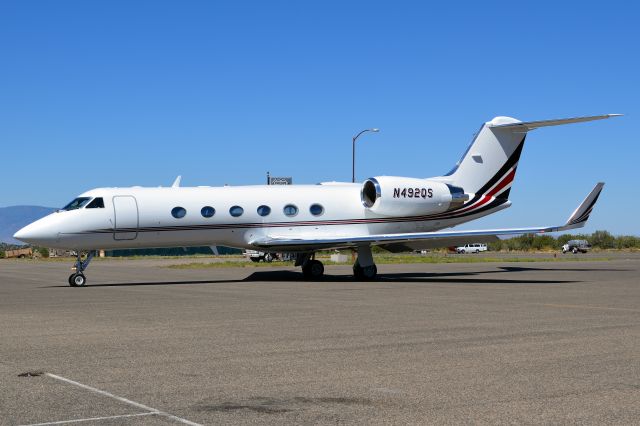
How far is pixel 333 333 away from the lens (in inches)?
441

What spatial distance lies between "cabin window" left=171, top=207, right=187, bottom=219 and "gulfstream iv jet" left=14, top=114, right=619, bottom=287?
3 centimetres

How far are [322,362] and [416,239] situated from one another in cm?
1647

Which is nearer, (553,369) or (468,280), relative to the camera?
(553,369)

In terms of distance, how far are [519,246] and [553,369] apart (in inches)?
3389

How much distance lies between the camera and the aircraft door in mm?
24234

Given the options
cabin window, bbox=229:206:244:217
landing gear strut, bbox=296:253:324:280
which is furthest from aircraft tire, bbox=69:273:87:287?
landing gear strut, bbox=296:253:324:280

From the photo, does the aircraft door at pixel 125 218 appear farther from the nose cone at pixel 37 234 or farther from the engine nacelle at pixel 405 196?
the engine nacelle at pixel 405 196

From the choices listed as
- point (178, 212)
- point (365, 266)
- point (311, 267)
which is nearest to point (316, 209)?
point (311, 267)

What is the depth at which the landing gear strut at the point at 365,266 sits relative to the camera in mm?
26250

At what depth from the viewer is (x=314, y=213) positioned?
26719 mm

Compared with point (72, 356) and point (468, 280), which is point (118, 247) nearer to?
point (468, 280)

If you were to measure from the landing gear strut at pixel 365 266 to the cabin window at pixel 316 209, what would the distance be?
71.5 inches

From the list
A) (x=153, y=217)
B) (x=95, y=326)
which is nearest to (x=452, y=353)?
(x=95, y=326)

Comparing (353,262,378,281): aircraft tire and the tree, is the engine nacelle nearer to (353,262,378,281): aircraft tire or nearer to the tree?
(353,262,378,281): aircraft tire
